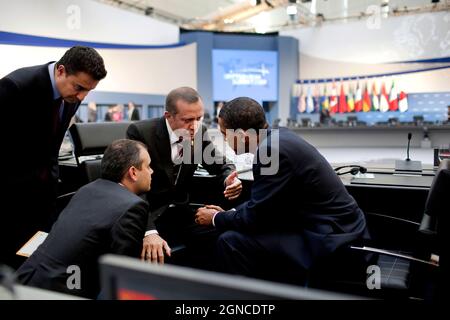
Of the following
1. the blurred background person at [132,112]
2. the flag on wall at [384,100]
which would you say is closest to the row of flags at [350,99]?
the flag on wall at [384,100]

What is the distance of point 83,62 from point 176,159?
3.00 ft

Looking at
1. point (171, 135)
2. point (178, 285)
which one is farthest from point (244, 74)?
point (178, 285)

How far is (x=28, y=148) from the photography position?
1.85m

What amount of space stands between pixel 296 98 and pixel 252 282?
11.2 m

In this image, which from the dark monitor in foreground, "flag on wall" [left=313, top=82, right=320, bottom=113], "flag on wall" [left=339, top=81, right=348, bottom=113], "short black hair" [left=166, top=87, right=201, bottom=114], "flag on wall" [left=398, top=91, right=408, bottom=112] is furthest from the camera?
"flag on wall" [left=313, top=82, right=320, bottom=113]

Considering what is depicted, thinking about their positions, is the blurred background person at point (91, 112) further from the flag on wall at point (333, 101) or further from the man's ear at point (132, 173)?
the man's ear at point (132, 173)

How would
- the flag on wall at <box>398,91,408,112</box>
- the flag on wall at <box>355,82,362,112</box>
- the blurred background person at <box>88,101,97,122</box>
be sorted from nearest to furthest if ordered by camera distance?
the blurred background person at <box>88,101,97,122</box>
the flag on wall at <box>398,91,408,112</box>
the flag on wall at <box>355,82,362,112</box>

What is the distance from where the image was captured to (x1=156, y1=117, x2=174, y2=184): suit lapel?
2.30 m

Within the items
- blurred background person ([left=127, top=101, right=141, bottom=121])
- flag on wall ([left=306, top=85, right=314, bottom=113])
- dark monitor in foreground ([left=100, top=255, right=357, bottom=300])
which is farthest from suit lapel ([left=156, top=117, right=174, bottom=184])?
flag on wall ([left=306, top=85, right=314, bottom=113])

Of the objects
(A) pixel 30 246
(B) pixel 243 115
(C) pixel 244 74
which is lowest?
(A) pixel 30 246

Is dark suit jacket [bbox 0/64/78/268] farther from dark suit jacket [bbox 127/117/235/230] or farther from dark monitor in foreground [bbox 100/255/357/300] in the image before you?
dark monitor in foreground [bbox 100/255/357/300]

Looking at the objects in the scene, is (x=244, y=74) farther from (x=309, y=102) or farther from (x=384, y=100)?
(x=384, y=100)

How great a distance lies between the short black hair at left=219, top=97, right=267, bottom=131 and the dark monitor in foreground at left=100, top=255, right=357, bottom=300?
1.41 metres

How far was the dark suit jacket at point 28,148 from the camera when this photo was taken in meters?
1.72
